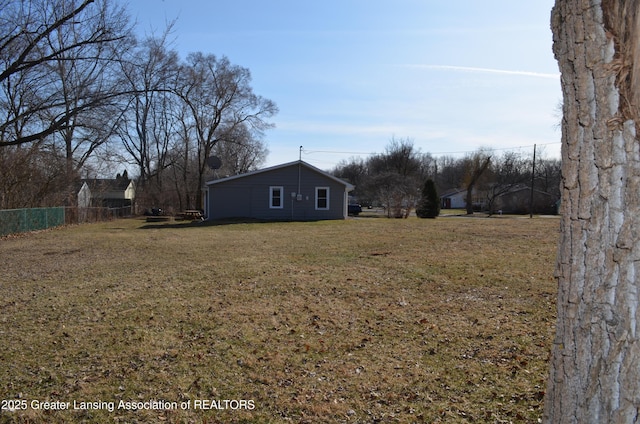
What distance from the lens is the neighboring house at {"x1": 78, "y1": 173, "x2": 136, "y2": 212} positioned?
3016 centimetres

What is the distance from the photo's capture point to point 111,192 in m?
47.4

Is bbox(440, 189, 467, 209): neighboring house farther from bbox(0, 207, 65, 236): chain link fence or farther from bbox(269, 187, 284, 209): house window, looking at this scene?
bbox(0, 207, 65, 236): chain link fence

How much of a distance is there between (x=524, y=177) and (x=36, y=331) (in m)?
61.6

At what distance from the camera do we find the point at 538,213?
161 feet

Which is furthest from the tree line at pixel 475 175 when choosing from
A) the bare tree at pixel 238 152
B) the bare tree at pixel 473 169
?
the bare tree at pixel 238 152

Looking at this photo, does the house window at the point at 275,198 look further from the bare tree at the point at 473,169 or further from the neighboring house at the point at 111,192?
the bare tree at the point at 473,169

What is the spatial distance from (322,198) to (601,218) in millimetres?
23632

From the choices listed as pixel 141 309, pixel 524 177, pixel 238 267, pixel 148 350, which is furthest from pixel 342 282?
pixel 524 177

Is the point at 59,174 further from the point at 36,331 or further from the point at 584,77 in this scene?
the point at 584,77

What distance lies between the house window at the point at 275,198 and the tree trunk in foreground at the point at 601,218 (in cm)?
2332

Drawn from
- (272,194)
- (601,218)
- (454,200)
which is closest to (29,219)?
(272,194)

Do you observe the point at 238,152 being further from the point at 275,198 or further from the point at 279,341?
the point at 279,341

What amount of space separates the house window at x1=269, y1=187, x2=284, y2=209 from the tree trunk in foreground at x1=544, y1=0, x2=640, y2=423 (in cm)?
2332

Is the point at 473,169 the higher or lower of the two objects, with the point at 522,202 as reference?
higher
